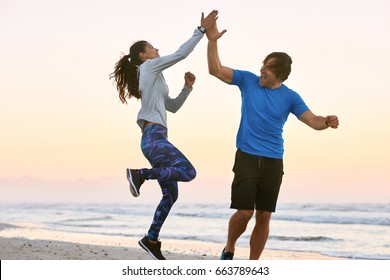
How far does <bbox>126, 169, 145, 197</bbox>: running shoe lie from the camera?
482 cm

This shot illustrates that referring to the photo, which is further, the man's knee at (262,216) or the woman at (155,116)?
the man's knee at (262,216)

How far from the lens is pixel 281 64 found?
16.6ft

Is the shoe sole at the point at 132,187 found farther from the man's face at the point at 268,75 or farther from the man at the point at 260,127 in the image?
the man's face at the point at 268,75

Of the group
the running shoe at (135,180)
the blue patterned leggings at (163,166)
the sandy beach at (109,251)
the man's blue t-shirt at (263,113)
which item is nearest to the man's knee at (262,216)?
the man's blue t-shirt at (263,113)

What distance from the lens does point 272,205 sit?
5066 mm

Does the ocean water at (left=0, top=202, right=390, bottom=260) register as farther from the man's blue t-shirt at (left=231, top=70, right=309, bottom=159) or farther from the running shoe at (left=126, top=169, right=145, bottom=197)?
the running shoe at (left=126, top=169, right=145, bottom=197)

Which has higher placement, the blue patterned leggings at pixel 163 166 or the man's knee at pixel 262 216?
the blue patterned leggings at pixel 163 166

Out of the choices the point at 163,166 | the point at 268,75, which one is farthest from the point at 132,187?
the point at 268,75

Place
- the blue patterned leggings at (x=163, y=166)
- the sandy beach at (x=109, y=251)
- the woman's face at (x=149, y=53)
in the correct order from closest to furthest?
the blue patterned leggings at (x=163, y=166) → the woman's face at (x=149, y=53) → the sandy beach at (x=109, y=251)

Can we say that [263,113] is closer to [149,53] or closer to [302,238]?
[149,53]

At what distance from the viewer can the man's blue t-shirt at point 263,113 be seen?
16.3 feet
